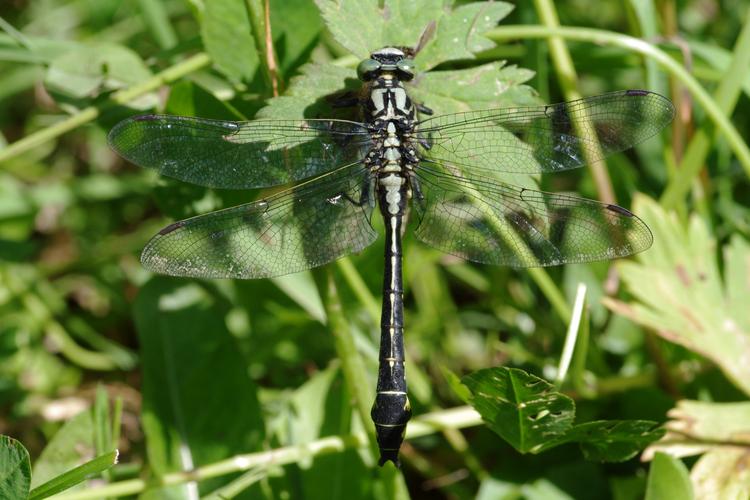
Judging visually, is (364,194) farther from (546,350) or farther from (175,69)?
(546,350)

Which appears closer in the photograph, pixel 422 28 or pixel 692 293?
pixel 422 28

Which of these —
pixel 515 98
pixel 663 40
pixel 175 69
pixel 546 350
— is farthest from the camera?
pixel 546 350


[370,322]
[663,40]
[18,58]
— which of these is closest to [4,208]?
[18,58]

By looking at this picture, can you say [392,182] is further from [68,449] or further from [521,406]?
[68,449]

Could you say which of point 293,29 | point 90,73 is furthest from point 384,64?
point 90,73

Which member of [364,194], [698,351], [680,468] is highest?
[364,194]

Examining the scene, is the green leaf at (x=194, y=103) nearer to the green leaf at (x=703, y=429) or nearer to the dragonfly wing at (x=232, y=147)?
the dragonfly wing at (x=232, y=147)

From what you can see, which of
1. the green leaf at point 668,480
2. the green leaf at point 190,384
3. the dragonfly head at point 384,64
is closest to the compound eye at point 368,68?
the dragonfly head at point 384,64
